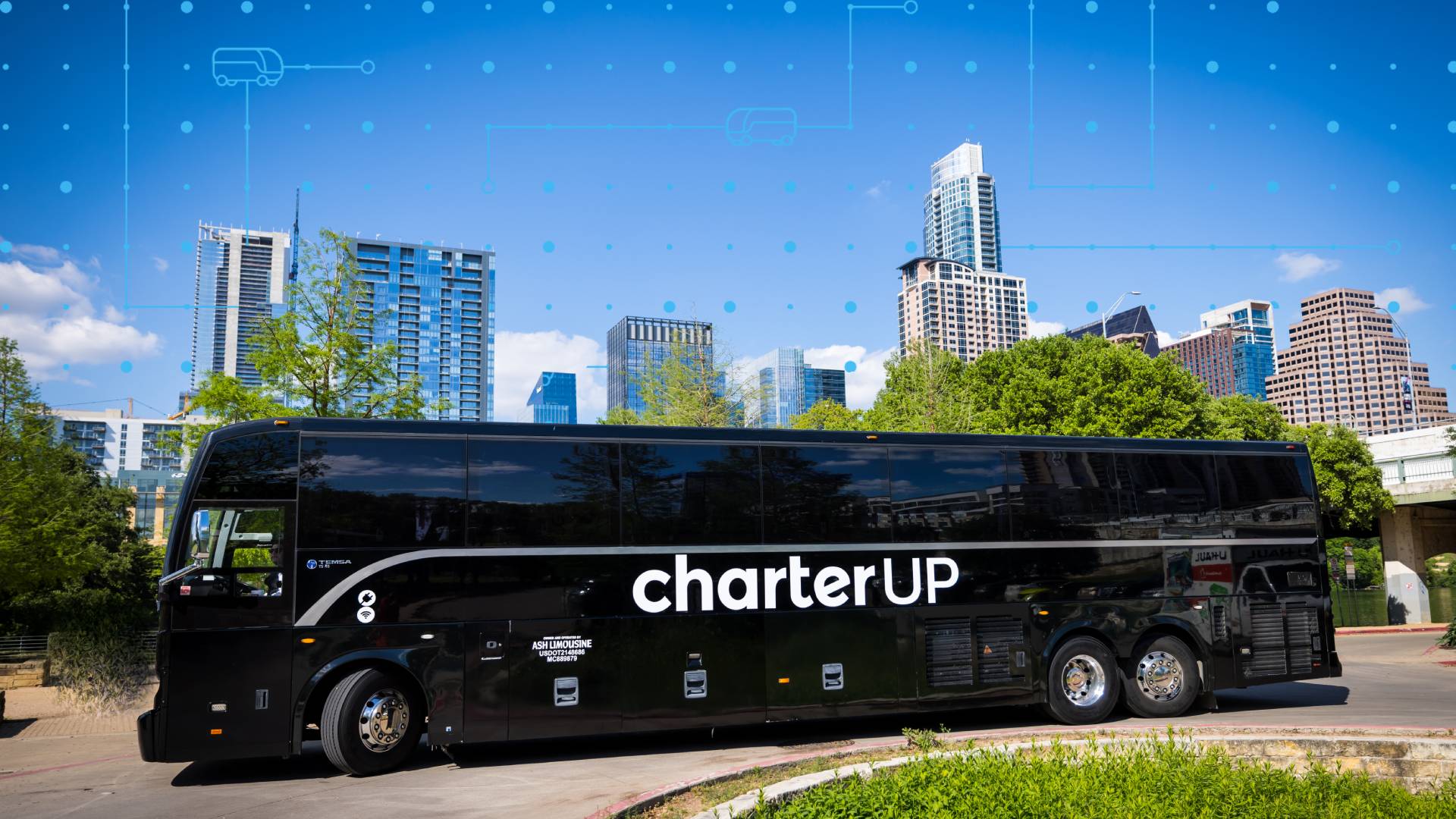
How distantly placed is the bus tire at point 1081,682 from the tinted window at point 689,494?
4626 millimetres

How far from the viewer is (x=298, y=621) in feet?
34.0

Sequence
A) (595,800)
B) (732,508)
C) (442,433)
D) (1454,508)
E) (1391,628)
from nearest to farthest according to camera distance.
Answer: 1. (595,800)
2. (442,433)
3. (732,508)
4. (1391,628)
5. (1454,508)

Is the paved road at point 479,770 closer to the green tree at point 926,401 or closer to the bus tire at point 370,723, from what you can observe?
the bus tire at point 370,723

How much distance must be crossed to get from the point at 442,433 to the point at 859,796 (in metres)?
6.24

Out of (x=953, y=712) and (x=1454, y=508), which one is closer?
(x=953, y=712)

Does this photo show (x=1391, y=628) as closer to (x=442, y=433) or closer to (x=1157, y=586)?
(x=1157, y=586)

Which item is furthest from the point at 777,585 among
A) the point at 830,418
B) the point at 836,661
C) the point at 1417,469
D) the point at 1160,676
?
the point at 830,418

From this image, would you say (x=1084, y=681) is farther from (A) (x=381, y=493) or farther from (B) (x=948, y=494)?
(A) (x=381, y=493)

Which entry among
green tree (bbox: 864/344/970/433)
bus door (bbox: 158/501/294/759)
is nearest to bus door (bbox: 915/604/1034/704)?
bus door (bbox: 158/501/294/759)

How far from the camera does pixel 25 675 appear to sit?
77.7 ft

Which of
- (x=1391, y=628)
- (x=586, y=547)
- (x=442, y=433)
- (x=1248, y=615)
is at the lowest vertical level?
(x=1391, y=628)

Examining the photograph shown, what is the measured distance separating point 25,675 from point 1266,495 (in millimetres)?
26987

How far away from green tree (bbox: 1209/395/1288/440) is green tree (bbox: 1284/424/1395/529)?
4.23 metres

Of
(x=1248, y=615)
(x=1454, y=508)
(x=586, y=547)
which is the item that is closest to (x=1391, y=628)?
(x=1454, y=508)
